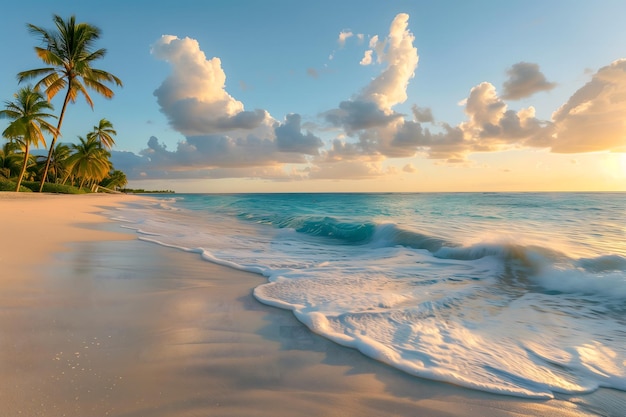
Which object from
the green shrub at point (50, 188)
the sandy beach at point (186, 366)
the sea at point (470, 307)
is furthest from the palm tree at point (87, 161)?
the sandy beach at point (186, 366)

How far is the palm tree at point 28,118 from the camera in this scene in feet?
71.7

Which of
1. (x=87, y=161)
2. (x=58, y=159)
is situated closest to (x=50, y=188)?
(x=87, y=161)

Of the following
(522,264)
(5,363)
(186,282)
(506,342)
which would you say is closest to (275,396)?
(5,363)

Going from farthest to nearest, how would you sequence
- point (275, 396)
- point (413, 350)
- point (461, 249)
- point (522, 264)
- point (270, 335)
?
1. point (461, 249)
2. point (522, 264)
3. point (270, 335)
4. point (413, 350)
5. point (275, 396)

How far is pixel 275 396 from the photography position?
197 centimetres

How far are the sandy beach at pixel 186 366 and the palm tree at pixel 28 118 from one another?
24946 millimetres

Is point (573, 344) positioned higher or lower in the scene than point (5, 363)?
higher

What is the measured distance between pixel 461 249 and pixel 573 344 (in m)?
4.84

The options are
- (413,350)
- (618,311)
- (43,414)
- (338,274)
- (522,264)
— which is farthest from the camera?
(522,264)

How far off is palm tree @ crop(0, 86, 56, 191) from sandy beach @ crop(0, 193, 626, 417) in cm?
2495

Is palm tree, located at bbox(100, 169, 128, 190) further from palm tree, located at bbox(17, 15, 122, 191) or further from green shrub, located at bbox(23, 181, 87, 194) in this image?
palm tree, located at bbox(17, 15, 122, 191)

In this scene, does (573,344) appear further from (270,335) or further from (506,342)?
(270,335)

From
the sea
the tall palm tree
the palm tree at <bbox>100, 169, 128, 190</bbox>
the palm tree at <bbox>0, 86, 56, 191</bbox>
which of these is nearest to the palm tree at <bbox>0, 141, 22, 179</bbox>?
the tall palm tree

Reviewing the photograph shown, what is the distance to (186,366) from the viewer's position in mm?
2227
